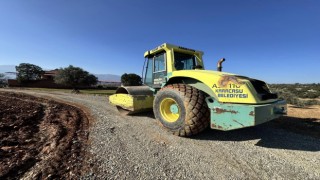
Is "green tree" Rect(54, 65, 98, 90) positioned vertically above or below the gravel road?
above

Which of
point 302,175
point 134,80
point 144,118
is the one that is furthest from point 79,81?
point 302,175

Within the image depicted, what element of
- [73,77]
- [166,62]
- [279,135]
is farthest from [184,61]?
[73,77]

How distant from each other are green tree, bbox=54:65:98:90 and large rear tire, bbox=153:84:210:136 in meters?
30.4

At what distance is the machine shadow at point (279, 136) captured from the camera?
416cm

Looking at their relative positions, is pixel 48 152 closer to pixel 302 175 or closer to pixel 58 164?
pixel 58 164

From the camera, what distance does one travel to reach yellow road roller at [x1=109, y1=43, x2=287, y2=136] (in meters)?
3.73

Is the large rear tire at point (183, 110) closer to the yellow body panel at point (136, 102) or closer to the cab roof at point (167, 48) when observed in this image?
the yellow body panel at point (136, 102)

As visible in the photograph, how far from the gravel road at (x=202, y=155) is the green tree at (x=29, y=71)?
49.0 metres

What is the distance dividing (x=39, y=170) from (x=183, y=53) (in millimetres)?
4992

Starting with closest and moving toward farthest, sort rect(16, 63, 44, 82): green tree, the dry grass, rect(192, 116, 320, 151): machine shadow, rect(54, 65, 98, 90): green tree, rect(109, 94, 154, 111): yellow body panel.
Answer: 1. rect(192, 116, 320, 151): machine shadow
2. the dry grass
3. rect(109, 94, 154, 111): yellow body panel
4. rect(54, 65, 98, 90): green tree
5. rect(16, 63, 44, 82): green tree

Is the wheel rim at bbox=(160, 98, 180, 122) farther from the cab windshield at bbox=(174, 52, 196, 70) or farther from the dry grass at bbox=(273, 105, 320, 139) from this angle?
the dry grass at bbox=(273, 105, 320, 139)

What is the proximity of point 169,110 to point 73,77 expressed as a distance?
31.0 m

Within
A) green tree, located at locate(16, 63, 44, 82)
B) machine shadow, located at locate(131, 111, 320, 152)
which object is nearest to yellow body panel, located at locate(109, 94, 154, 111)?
machine shadow, located at locate(131, 111, 320, 152)

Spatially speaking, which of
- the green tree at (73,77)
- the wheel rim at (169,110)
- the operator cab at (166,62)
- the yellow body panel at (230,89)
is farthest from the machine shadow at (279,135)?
the green tree at (73,77)
